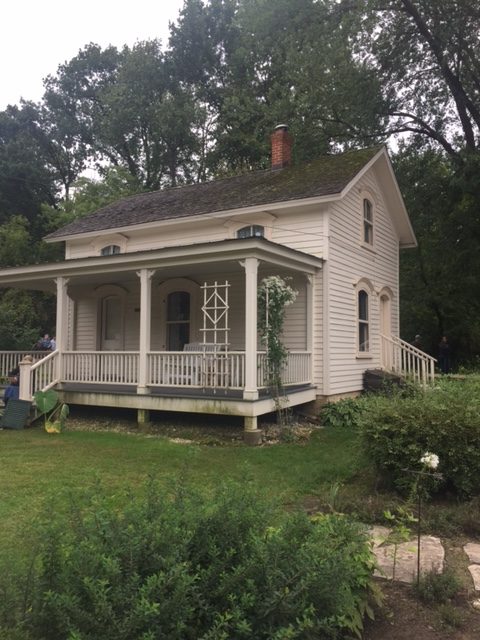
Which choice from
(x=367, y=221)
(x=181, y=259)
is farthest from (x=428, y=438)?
(x=367, y=221)

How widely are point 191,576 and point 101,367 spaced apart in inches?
375

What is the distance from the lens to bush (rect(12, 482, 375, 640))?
2102mm

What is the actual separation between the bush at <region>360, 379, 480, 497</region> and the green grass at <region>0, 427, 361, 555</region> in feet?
2.73

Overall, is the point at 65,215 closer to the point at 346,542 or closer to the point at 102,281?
the point at 102,281

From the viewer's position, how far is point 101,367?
11.4 m

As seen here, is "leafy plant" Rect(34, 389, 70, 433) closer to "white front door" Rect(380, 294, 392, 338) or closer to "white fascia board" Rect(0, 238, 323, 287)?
"white fascia board" Rect(0, 238, 323, 287)

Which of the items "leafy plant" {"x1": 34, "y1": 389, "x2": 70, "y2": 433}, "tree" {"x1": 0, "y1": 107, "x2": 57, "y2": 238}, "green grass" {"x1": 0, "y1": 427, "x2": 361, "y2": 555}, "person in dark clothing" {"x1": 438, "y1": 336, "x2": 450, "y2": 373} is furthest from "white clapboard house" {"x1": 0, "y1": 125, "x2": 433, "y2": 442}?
"tree" {"x1": 0, "y1": 107, "x2": 57, "y2": 238}

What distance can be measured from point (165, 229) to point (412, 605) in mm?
12220

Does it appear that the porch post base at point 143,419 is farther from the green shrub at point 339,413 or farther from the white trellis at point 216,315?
the green shrub at point 339,413

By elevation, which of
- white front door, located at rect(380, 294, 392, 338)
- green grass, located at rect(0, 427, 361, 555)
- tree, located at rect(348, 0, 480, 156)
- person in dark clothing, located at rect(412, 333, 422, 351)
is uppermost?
tree, located at rect(348, 0, 480, 156)

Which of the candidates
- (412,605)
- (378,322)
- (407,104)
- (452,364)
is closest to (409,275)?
(452,364)

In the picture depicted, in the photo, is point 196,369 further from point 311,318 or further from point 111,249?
point 111,249

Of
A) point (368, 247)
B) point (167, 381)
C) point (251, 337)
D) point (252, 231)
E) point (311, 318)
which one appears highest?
point (252, 231)

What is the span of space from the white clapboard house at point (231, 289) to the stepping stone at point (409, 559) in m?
5.06
